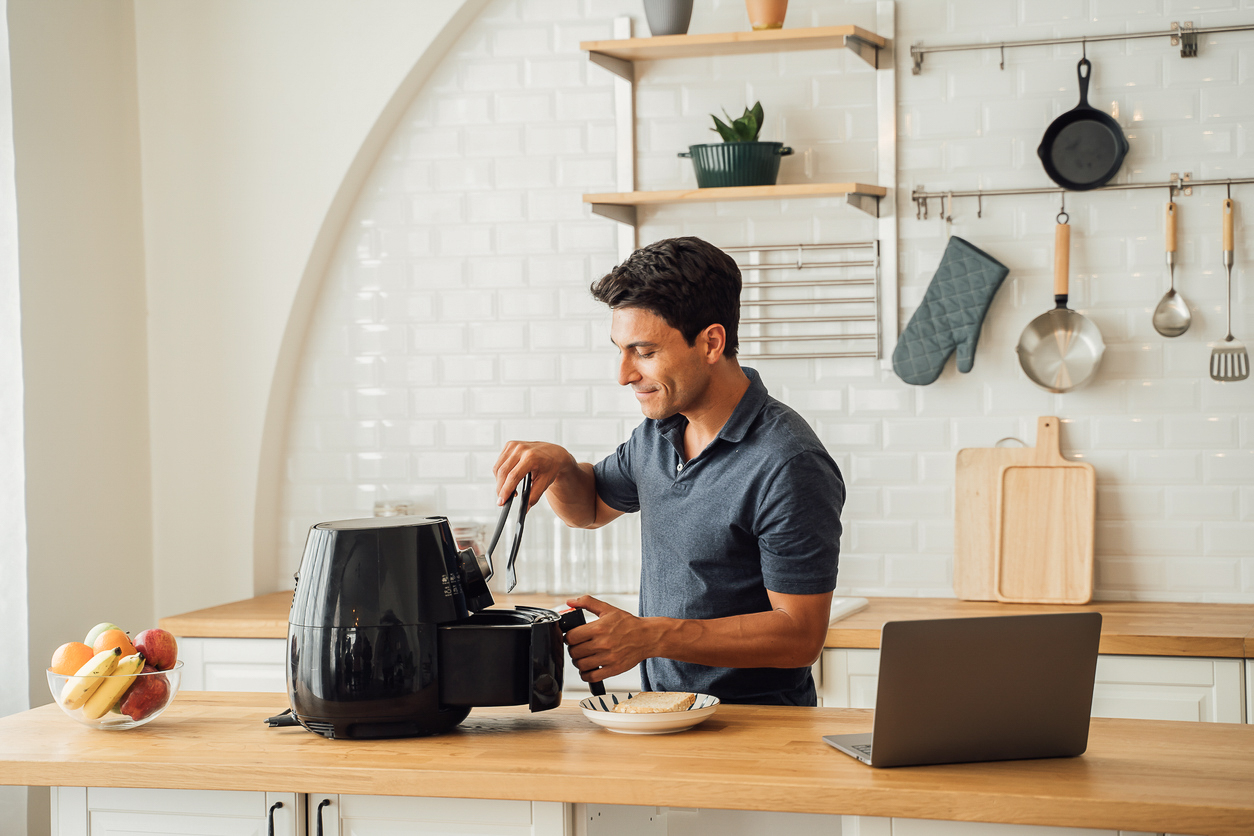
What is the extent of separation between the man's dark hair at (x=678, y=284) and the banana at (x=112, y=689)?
1017mm

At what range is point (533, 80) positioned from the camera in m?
3.64

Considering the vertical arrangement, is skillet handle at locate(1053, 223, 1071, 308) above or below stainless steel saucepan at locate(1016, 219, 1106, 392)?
above

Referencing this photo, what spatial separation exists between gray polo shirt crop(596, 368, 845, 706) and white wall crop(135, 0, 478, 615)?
1.90m

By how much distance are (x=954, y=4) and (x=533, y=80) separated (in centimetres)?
130

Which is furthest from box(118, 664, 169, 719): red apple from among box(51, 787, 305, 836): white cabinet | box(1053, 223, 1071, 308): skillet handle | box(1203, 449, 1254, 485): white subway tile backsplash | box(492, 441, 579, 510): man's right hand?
box(1203, 449, 1254, 485): white subway tile backsplash

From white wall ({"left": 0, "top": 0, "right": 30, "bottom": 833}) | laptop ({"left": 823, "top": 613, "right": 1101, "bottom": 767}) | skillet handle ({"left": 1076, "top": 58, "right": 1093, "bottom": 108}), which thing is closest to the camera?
laptop ({"left": 823, "top": 613, "right": 1101, "bottom": 767})

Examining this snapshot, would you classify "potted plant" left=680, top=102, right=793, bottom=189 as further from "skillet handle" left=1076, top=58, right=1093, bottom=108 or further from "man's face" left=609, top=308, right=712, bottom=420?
"man's face" left=609, top=308, right=712, bottom=420

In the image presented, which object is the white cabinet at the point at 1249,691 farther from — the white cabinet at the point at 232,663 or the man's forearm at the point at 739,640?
the white cabinet at the point at 232,663

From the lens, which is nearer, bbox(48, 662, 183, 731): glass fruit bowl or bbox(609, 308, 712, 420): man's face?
bbox(48, 662, 183, 731): glass fruit bowl

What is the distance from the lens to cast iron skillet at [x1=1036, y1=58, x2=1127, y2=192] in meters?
3.24

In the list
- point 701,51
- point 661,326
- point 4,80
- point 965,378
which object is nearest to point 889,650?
point 661,326

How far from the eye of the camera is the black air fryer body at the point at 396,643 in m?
1.71

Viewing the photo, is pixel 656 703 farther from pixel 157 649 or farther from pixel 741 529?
pixel 157 649

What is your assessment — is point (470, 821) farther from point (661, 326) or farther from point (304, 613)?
point (661, 326)
